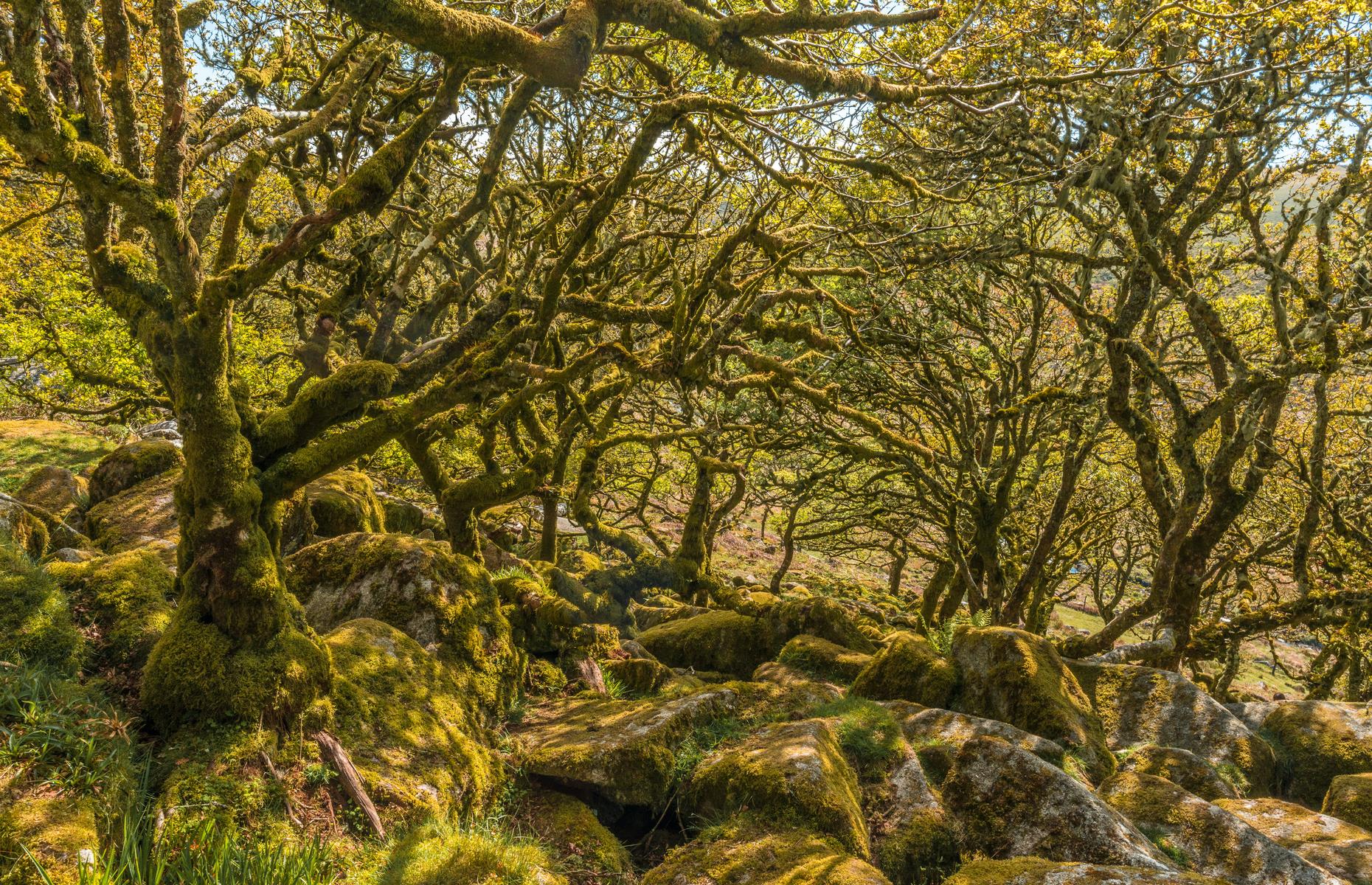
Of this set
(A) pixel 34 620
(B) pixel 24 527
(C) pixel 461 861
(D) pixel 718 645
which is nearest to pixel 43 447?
(B) pixel 24 527

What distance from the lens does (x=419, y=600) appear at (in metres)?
8.05

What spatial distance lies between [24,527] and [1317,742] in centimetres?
1628

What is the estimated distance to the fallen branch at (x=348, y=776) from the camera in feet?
16.4

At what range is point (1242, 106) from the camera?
8.00 m

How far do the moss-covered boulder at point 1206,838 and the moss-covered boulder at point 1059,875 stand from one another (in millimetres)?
2281

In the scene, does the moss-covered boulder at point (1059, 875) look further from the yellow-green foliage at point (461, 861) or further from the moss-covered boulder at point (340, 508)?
the moss-covered boulder at point (340, 508)

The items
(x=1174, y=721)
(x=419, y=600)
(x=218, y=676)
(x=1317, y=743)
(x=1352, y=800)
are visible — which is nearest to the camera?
(x=218, y=676)

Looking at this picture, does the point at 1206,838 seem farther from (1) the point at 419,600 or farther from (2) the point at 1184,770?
(1) the point at 419,600

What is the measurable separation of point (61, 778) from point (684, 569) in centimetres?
1249

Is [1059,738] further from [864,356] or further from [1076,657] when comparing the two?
[864,356]

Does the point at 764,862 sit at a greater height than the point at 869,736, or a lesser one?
lesser

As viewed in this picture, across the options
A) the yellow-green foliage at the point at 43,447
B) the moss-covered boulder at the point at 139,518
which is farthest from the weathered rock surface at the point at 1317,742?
the yellow-green foliage at the point at 43,447

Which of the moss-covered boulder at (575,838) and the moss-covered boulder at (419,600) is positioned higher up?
the moss-covered boulder at (419,600)

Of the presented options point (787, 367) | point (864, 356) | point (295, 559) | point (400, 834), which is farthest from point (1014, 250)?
point (295, 559)
